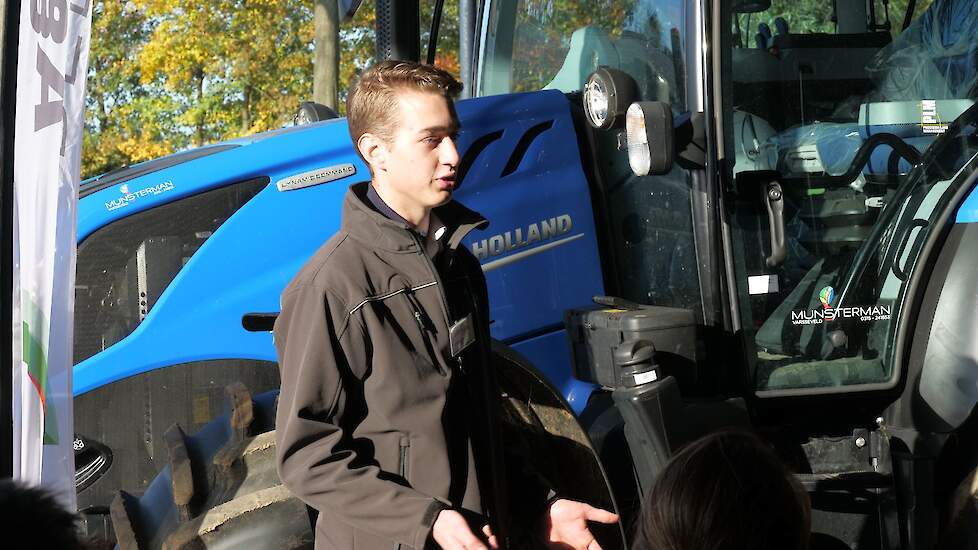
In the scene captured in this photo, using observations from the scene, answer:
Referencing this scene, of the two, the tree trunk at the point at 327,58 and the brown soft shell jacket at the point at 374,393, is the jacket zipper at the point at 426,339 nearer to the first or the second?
the brown soft shell jacket at the point at 374,393

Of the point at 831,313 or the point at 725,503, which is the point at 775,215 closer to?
the point at 831,313

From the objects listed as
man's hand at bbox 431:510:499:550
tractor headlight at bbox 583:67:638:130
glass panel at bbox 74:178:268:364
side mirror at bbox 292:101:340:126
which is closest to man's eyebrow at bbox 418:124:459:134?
man's hand at bbox 431:510:499:550

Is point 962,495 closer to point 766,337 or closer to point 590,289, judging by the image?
point 766,337

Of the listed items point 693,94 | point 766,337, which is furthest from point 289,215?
point 766,337

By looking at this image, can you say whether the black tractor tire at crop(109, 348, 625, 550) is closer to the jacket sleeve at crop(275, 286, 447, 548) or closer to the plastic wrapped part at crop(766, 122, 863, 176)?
the jacket sleeve at crop(275, 286, 447, 548)

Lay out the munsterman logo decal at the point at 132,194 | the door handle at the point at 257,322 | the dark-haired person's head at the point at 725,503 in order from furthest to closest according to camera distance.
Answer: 1. the munsterman logo decal at the point at 132,194
2. the door handle at the point at 257,322
3. the dark-haired person's head at the point at 725,503

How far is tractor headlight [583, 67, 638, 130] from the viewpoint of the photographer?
3320 millimetres

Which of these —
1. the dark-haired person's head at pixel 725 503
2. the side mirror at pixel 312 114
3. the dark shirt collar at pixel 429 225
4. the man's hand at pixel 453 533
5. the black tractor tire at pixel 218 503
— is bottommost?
the black tractor tire at pixel 218 503

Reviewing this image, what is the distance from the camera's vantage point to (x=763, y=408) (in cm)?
365

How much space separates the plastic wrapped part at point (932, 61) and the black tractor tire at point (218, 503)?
7.22ft

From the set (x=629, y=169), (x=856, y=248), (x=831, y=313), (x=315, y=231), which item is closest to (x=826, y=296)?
(x=831, y=313)

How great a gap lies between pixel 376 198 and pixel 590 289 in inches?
64.2

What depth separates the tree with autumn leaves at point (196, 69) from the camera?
60.2 feet

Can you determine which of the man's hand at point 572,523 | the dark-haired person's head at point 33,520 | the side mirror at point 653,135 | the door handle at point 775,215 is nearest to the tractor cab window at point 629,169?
the side mirror at point 653,135
